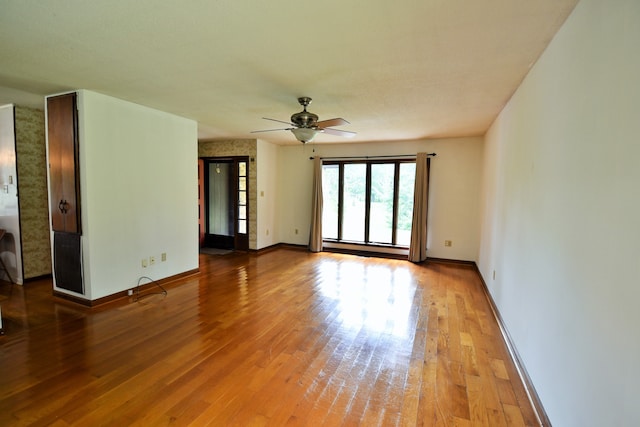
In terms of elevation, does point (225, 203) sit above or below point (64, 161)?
below

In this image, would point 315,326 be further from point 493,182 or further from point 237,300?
point 493,182

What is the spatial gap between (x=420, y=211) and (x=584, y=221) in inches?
172

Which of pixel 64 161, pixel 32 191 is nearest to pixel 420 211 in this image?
pixel 64 161

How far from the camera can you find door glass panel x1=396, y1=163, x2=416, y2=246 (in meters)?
5.99

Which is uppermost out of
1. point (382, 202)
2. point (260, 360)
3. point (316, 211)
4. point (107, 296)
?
point (382, 202)

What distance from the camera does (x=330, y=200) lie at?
22.2 feet

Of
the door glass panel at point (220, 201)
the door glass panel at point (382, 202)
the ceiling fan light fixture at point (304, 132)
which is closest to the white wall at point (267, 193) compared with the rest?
the door glass panel at point (220, 201)

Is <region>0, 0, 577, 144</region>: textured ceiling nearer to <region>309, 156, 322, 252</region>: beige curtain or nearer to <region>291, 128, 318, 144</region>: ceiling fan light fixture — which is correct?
<region>291, 128, 318, 144</region>: ceiling fan light fixture

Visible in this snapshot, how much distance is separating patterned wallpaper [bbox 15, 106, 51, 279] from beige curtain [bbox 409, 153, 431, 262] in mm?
6090

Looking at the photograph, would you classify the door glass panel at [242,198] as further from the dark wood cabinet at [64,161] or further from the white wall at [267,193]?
the dark wood cabinet at [64,161]

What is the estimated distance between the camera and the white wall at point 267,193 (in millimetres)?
6406

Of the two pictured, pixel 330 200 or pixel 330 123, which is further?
pixel 330 200

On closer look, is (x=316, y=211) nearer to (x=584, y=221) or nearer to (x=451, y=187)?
(x=451, y=187)

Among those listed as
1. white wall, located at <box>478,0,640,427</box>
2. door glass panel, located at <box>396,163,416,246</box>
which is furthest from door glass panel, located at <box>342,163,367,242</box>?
white wall, located at <box>478,0,640,427</box>
